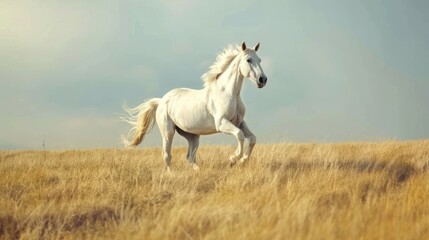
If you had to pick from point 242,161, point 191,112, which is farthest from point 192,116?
point 242,161

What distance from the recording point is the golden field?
339 centimetres

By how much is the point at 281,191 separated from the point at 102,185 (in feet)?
8.58

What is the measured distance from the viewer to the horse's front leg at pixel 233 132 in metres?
7.61

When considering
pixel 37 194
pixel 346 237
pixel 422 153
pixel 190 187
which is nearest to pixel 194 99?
pixel 190 187

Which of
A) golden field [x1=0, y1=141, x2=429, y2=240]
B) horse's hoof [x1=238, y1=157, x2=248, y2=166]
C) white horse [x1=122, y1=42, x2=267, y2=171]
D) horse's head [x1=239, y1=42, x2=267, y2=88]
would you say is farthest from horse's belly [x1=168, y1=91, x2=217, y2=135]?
horse's head [x1=239, y1=42, x2=267, y2=88]

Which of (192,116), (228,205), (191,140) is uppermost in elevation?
(192,116)

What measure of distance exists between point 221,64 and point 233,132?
1.61 m

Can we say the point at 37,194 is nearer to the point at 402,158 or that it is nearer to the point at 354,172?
the point at 354,172

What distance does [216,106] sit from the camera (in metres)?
8.20

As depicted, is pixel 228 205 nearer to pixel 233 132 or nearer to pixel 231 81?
pixel 233 132

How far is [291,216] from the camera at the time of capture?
3523mm

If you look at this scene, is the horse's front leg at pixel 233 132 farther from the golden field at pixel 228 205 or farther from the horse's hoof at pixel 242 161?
the golden field at pixel 228 205

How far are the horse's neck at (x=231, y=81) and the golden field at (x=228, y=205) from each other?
53.8 inches

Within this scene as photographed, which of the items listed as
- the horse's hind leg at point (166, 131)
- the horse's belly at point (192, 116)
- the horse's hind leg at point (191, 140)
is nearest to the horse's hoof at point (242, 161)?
the horse's belly at point (192, 116)
